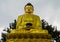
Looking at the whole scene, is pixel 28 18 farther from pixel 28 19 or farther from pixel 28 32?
pixel 28 32

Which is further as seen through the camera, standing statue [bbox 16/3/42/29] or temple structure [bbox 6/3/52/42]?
standing statue [bbox 16/3/42/29]

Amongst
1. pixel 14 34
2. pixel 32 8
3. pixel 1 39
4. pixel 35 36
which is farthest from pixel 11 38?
pixel 1 39

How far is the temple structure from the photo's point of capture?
1294 cm

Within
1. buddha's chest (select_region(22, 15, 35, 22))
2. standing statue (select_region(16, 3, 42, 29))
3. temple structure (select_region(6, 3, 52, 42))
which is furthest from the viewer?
buddha's chest (select_region(22, 15, 35, 22))

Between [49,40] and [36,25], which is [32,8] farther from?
[49,40]

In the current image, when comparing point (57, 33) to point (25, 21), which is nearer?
point (25, 21)

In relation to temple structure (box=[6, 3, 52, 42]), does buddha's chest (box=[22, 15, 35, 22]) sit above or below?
above

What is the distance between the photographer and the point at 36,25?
14.4 m

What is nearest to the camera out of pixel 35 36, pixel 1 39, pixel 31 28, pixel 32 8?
pixel 35 36

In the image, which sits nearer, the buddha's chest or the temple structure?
the temple structure

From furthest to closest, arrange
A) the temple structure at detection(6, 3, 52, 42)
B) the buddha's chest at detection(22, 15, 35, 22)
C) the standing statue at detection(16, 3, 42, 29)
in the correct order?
1. the buddha's chest at detection(22, 15, 35, 22)
2. the standing statue at detection(16, 3, 42, 29)
3. the temple structure at detection(6, 3, 52, 42)

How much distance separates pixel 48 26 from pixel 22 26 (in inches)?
220

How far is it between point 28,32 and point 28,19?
5.27ft

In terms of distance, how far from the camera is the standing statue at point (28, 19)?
1437 centimetres
